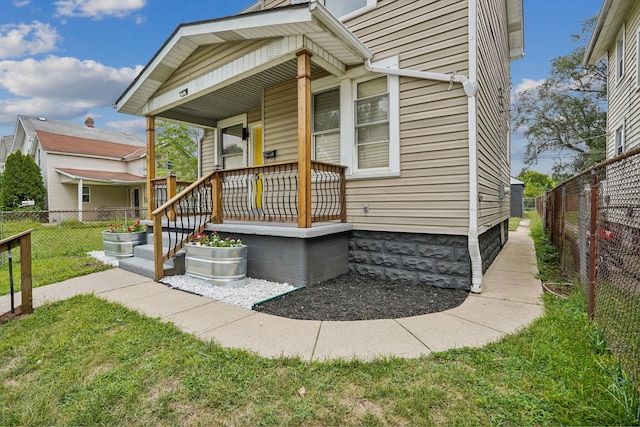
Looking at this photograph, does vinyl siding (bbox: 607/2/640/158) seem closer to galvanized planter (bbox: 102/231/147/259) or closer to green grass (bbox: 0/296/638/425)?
green grass (bbox: 0/296/638/425)

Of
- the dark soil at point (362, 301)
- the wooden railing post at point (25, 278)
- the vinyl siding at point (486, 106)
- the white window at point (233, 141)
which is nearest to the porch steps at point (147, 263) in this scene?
the wooden railing post at point (25, 278)

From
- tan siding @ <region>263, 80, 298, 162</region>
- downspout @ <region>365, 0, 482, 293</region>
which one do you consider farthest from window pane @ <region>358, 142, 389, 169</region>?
tan siding @ <region>263, 80, 298, 162</region>

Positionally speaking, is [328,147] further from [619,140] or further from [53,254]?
[619,140]

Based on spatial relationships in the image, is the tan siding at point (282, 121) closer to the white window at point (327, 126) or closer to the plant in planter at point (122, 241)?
the white window at point (327, 126)

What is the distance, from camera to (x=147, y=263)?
515cm

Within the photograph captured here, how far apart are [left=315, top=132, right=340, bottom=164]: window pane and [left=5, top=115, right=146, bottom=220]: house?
15.0m

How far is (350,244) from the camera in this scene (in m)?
5.14

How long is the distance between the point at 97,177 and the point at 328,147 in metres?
17.5

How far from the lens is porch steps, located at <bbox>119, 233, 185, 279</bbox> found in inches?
189

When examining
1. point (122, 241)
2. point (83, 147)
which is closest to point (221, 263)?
point (122, 241)

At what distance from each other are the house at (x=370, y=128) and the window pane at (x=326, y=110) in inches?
1.0

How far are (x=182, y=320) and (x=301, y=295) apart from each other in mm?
1420

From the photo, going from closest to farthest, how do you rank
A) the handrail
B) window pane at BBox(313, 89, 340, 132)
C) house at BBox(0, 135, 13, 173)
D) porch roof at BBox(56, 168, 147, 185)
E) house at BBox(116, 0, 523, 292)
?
the handrail, house at BBox(116, 0, 523, 292), window pane at BBox(313, 89, 340, 132), porch roof at BBox(56, 168, 147, 185), house at BBox(0, 135, 13, 173)

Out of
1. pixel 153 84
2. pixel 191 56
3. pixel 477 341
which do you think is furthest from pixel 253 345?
pixel 153 84
